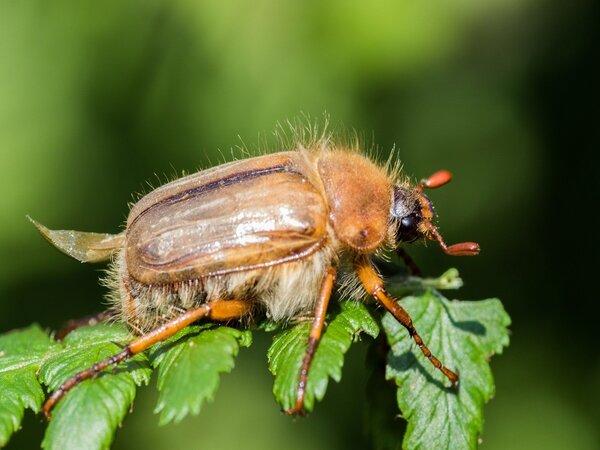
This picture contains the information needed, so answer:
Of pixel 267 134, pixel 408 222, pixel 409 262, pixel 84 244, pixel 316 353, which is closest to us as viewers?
pixel 316 353

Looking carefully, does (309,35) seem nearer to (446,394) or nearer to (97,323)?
(97,323)

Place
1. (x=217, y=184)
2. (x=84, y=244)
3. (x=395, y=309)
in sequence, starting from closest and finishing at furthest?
(x=395, y=309), (x=217, y=184), (x=84, y=244)

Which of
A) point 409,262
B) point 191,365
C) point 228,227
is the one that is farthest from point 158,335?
point 409,262

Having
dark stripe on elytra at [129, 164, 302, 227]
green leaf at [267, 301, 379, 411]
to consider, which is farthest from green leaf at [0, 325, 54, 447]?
green leaf at [267, 301, 379, 411]

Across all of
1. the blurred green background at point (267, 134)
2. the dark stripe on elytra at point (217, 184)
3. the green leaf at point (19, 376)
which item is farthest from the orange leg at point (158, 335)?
the blurred green background at point (267, 134)

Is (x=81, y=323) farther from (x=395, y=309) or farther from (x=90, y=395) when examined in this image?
(x=395, y=309)

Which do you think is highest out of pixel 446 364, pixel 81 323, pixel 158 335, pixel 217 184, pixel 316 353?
pixel 217 184

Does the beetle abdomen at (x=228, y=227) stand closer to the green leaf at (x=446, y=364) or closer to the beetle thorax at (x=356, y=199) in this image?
the beetle thorax at (x=356, y=199)

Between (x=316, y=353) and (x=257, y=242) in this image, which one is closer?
(x=316, y=353)
